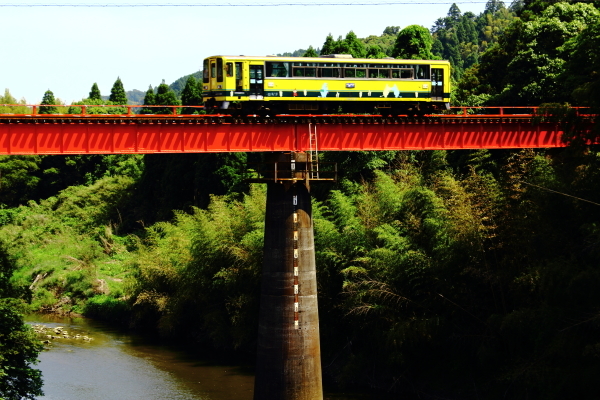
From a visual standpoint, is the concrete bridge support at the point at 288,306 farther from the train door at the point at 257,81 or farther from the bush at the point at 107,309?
the bush at the point at 107,309

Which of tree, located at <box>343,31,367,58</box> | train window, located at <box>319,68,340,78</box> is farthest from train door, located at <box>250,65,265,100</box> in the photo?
tree, located at <box>343,31,367,58</box>

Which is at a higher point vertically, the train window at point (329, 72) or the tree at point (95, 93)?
the tree at point (95, 93)

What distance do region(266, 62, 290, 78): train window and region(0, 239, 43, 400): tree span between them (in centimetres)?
1504

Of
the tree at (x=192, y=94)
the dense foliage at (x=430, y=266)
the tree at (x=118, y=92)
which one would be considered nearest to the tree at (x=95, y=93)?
the tree at (x=118, y=92)

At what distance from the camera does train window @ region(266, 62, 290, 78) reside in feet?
135

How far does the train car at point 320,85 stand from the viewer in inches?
1609

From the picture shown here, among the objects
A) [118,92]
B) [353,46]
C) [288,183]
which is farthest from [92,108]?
[288,183]

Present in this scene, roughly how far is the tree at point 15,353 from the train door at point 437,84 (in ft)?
73.4

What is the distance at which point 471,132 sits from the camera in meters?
40.8

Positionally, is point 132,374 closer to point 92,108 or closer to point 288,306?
point 288,306

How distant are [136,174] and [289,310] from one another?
192 ft

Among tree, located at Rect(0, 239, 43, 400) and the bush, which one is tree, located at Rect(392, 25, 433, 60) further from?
tree, located at Rect(0, 239, 43, 400)

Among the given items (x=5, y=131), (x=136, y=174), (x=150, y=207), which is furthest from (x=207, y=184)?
(x=5, y=131)

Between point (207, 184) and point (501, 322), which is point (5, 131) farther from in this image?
point (207, 184)
